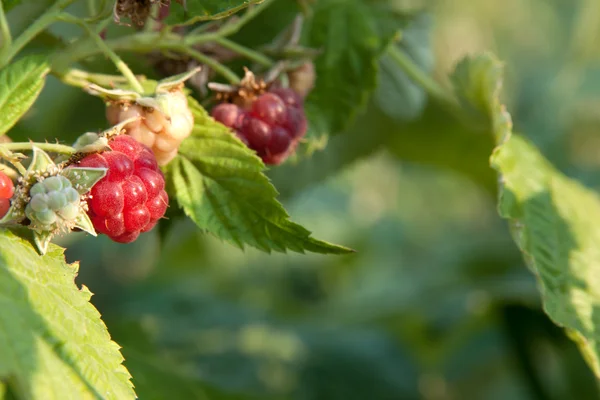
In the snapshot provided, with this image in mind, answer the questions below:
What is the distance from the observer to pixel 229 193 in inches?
36.6

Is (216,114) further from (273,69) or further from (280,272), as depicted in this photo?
(280,272)

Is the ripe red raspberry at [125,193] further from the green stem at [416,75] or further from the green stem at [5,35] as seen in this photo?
the green stem at [416,75]

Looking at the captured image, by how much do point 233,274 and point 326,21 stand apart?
176 centimetres

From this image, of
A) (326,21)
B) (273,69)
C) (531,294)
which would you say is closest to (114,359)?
(273,69)

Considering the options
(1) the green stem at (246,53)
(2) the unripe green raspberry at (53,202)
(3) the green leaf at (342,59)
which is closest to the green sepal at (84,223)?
(2) the unripe green raspberry at (53,202)

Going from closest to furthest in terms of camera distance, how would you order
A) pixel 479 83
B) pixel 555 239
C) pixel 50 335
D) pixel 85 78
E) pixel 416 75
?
pixel 50 335 → pixel 85 78 → pixel 555 239 → pixel 479 83 → pixel 416 75

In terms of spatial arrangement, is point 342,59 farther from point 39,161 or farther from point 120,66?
point 39,161

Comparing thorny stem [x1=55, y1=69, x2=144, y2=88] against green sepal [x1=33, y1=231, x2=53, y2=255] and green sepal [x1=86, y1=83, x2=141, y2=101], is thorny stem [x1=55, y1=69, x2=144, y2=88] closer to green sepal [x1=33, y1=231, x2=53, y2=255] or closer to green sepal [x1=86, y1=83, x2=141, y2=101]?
green sepal [x1=86, y1=83, x2=141, y2=101]

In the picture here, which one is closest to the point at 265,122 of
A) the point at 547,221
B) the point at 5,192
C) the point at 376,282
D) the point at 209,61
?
the point at 209,61

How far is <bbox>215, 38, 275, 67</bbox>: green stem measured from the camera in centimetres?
102

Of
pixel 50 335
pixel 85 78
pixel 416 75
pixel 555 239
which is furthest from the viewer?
pixel 416 75

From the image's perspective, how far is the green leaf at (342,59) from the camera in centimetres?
119

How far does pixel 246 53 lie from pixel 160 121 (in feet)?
0.66

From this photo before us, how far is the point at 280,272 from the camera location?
3.02m
